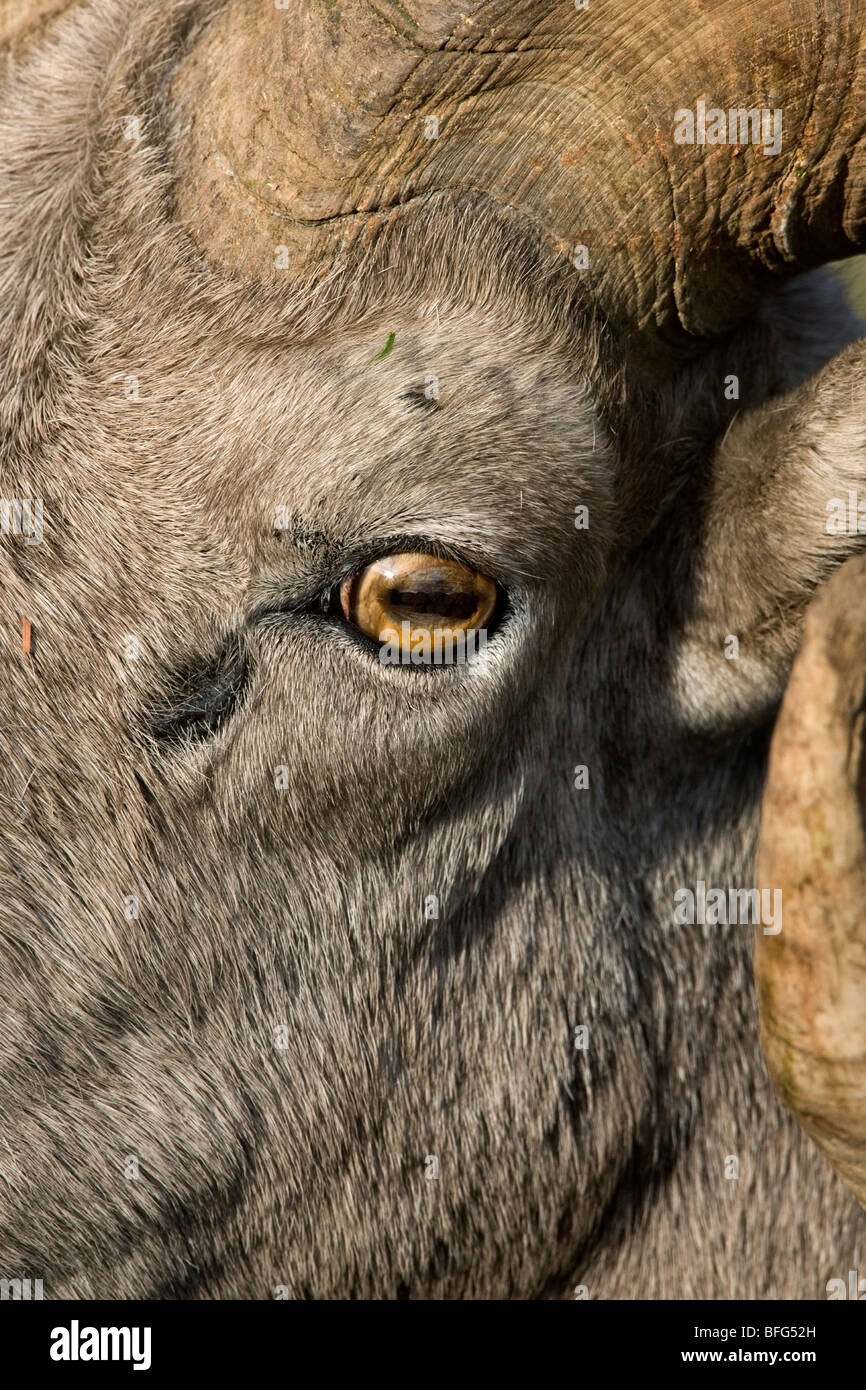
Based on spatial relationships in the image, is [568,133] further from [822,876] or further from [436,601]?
[822,876]

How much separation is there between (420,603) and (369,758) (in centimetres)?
33

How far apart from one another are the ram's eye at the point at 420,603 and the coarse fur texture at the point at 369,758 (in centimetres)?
4

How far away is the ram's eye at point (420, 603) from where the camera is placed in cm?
255

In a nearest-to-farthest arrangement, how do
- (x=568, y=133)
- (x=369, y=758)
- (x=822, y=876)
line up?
(x=822, y=876)
(x=568, y=133)
(x=369, y=758)

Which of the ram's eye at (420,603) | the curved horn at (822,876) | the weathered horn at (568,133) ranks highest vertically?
the weathered horn at (568,133)

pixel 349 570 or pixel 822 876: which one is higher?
pixel 349 570

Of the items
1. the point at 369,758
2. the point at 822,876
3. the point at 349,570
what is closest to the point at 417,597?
the point at 349,570

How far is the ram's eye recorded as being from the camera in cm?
255

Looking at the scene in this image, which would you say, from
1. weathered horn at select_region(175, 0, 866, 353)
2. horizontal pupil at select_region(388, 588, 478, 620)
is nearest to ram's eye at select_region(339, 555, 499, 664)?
horizontal pupil at select_region(388, 588, 478, 620)

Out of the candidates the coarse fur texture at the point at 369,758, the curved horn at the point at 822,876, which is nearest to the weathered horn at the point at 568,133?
the coarse fur texture at the point at 369,758

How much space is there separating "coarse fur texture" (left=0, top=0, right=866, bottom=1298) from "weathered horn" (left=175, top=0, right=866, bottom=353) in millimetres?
107

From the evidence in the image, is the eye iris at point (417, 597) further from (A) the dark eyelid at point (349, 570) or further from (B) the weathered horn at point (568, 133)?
(B) the weathered horn at point (568, 133)

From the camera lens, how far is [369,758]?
8.59ft

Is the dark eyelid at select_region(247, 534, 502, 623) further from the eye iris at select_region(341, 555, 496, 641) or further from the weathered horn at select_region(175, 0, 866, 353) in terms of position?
the weathered horn at select_region(175, 0, 866, 353)
